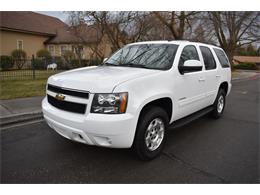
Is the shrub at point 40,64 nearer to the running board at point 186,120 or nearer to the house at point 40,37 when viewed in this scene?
the house at point 40,37

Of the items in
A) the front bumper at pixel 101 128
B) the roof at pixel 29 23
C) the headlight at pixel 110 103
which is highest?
the roof at pixel 29 23

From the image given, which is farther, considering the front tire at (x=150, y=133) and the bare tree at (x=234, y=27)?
the bare tree at (x=234, y=27)

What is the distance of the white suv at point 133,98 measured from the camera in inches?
105

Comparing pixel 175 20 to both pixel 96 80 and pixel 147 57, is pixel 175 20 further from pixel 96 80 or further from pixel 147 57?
pixel 96 80

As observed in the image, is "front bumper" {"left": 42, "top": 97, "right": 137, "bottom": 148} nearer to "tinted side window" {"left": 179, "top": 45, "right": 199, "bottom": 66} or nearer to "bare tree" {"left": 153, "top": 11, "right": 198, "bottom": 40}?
"tinted side window" {"left": 179, "top": 45, "right": 199, "bottom": 66}

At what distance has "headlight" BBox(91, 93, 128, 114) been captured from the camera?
2658 millimetres

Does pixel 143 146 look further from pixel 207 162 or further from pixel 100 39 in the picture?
pixel 100 39

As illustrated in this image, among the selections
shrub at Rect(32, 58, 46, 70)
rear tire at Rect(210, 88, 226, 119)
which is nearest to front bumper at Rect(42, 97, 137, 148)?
rear tire at Rect(210, 88, 226, 119)

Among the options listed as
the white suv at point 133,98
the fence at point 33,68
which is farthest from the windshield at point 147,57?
the fence at point 33,68

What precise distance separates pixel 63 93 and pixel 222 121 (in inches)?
161

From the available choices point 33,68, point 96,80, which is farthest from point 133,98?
point 33,68

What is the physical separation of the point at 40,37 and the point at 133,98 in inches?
1000

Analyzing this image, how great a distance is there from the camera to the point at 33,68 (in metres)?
11.7

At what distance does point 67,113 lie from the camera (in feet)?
9.62
